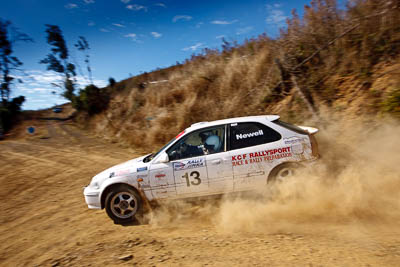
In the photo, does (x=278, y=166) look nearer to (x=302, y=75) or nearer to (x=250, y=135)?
(x=250, y=135)

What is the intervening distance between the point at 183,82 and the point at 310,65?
6.16m

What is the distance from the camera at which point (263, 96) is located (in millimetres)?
9688

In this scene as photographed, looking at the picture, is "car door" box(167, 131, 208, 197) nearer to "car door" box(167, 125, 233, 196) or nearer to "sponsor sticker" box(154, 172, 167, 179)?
"car door" box(167, 125, 233, 196)

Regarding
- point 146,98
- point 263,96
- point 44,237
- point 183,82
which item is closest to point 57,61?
point 146,98

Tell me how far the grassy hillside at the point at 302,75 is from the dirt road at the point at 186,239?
180 inches

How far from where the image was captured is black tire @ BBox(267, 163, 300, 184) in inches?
177

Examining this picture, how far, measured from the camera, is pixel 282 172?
4.55m

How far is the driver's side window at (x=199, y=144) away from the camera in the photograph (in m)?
4.66

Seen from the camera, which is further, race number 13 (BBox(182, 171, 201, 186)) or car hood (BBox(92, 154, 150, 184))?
car hood (BBox(92, 154, 150, 184))

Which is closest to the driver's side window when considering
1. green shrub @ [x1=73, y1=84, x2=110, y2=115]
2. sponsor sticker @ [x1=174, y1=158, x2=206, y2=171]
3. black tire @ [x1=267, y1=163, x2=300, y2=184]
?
sponsor sticker @ [x1=174, y1=158, x2=206, y2=171]

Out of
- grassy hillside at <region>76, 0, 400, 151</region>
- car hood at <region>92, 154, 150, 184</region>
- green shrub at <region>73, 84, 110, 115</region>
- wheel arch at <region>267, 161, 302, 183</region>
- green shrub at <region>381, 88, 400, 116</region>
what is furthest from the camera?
green shrub at <region>73, 84, 110, 115</region>

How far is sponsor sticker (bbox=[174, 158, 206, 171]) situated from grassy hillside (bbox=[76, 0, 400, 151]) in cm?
493

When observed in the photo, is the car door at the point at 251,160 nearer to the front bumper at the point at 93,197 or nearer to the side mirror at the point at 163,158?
the side mirror at the point at 163,158

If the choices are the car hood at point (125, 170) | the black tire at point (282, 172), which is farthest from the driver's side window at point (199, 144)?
the black tire at point (282, 172)
